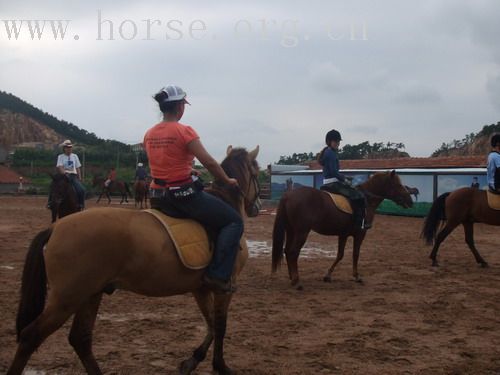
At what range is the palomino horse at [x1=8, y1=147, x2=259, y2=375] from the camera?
3.75m

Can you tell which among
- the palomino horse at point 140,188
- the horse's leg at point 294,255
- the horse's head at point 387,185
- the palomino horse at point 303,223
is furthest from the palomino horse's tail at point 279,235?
the palomino horse at point 140,188

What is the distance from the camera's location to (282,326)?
6059 mm

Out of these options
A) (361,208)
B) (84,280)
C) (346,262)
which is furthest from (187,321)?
(346,262)

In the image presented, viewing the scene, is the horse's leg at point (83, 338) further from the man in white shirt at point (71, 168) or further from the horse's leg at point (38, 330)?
the man in white shirt at point (71, 168)

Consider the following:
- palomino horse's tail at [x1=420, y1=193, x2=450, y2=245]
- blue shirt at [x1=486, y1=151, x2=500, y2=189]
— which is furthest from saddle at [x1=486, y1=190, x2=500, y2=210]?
palomino horse's tail at [x1=420, y1=193, x2=450, y2=245]

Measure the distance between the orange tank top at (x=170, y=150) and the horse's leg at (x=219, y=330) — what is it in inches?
43.3

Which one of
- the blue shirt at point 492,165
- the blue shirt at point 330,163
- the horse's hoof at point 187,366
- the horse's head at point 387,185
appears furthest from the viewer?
the blue shirt at point 492,165

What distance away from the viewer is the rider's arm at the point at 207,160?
429cm

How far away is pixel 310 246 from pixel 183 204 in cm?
994

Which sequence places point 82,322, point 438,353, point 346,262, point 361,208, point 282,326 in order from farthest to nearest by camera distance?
1. point 346,262
2. point 361,208
3. point 282,326
4. point 438,353
5. point 82,322

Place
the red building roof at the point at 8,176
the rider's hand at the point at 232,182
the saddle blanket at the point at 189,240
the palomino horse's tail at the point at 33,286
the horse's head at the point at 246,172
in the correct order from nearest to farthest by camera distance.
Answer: the palomino horse's tail at the point at 33,286 → the saddle blanket at the point at 189,240 → the rider's hand at the point at 232,182 → the horse's head at the point at 246,172 → the red building roof at the point at 8,176

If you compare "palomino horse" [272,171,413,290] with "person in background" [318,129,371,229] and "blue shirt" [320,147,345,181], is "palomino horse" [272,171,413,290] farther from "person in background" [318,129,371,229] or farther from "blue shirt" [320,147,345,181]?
"blue shirt" [320,147,345,181]

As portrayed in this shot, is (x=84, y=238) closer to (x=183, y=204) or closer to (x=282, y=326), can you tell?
(x=183, y=204)

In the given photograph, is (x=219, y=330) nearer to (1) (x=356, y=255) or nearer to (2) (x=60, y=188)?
(1) (x=356, y=255)
